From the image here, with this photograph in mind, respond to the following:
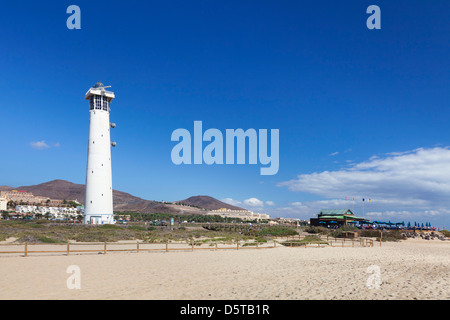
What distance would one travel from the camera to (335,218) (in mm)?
73625

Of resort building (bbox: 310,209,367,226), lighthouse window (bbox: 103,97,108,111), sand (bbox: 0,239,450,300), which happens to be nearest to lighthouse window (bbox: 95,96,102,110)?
lighthouse window (bbox: 103,97,108,111)

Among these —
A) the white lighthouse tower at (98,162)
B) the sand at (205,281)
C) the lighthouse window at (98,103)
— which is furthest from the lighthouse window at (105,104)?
the sand at (205,281)

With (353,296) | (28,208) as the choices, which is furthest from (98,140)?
(28,208)

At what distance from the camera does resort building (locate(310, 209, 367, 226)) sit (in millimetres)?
73125

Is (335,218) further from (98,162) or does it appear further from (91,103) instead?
(91,103)

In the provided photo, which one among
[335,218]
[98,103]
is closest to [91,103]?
[98,103]

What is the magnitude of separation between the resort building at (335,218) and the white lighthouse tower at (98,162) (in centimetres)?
4879

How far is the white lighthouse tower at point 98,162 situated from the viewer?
4303 centimetres

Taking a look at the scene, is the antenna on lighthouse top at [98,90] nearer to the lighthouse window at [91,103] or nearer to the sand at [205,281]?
the lighthouse window at [91,103]

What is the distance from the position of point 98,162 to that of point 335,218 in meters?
52.4

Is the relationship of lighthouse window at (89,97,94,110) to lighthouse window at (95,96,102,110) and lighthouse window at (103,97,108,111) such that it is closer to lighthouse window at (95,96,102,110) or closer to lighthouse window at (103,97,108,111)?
lighthouse window at (95,96,102,110)
